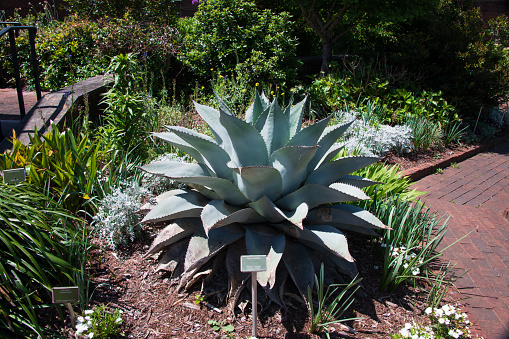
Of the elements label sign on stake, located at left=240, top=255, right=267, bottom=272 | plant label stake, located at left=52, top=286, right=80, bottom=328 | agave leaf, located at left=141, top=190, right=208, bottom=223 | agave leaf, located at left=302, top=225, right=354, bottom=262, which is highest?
agave leaf, located at left=141, top=190, right=208, bottom=223

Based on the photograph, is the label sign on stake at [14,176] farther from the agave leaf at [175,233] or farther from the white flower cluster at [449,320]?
the white flower cluster at [449,320]

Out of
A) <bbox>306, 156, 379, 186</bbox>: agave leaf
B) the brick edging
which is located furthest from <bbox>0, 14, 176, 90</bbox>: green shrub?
<bbox>306, 156, 379, 186</bbox>: agave leaf

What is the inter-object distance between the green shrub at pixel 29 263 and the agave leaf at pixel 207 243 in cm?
69

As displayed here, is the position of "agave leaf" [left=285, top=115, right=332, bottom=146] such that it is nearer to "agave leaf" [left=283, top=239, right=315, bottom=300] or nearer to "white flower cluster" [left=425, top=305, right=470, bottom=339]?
"agave leaf" [left=283, top=239, right=315, bottom=300]

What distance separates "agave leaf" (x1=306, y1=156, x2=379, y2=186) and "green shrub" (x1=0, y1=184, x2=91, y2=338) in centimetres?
172

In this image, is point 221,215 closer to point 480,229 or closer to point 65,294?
point 65,294

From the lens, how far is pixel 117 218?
304 cm

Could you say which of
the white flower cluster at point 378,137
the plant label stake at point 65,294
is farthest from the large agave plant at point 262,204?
the white flower cluster at point 378,137

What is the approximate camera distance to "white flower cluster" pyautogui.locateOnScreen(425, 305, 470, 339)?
236 cm

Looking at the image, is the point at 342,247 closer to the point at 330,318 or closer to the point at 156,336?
the point at 330,318

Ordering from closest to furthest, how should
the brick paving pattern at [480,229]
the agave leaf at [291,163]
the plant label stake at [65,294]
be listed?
1. the plant label stake at [65,294]
2. the agave leaf at [291,163]
3. the brick paving pattern at [480,229]

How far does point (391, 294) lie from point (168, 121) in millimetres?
3568

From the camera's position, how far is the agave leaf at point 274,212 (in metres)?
2.43

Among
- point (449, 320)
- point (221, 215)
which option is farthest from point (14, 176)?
point (449, 320)
